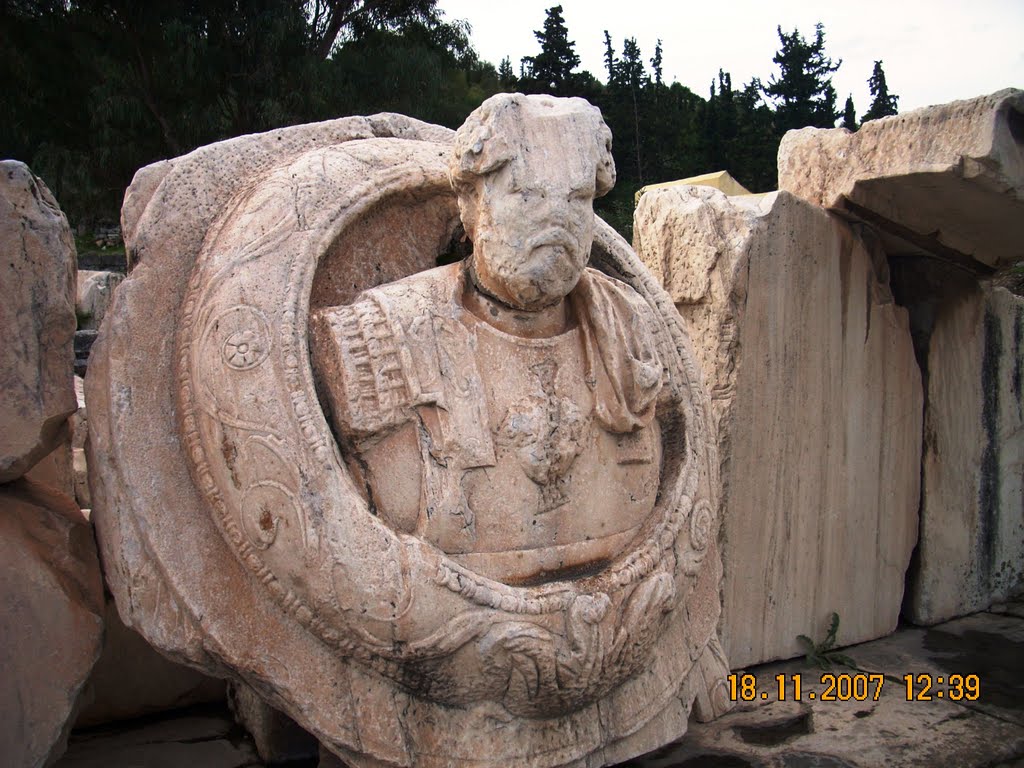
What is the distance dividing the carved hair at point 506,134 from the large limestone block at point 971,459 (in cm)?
234

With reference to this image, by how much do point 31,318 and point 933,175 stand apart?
259cm

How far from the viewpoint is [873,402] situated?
12.2ft

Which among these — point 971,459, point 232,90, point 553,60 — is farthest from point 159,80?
point 971,459

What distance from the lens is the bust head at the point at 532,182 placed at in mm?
2088

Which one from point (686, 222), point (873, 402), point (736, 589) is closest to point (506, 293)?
point (686, 222)

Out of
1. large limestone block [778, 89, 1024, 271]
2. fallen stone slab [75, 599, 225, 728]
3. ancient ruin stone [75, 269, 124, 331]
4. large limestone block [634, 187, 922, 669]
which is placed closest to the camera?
fallen stone slab [75, 599, 225, 728]

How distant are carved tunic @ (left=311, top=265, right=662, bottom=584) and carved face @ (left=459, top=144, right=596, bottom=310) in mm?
168

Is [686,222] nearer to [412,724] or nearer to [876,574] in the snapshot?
[876,574]

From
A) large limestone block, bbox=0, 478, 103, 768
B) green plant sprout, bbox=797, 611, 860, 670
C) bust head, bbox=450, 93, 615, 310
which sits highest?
bust head, bbox=450, 93, 615, 310

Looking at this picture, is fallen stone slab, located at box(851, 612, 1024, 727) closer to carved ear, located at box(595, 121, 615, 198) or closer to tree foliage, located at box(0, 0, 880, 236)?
carved ear, located at box(595, 121, 615, 198)

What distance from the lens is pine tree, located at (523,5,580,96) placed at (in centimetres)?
1087

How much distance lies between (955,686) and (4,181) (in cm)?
331

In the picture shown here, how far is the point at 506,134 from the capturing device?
2096mm

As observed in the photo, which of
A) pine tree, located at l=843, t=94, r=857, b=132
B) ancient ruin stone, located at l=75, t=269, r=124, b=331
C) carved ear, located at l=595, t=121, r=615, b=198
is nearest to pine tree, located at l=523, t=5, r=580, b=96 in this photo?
pine tree, located at l=843, t=94, r=857, b=132
